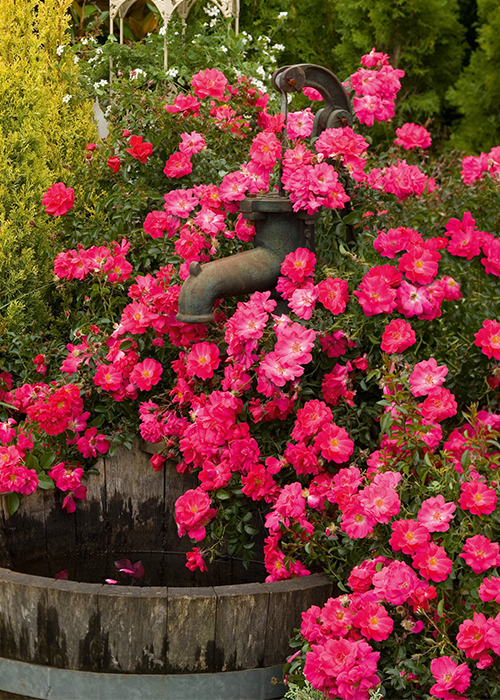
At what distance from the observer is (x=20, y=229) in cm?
268

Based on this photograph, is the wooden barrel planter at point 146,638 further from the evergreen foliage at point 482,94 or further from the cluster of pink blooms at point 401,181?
the evergreen foliage at point 482,94

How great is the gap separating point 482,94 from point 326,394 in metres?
4.26

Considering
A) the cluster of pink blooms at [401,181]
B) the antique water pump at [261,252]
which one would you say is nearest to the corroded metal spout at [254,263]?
the antique water pump at [261,252]

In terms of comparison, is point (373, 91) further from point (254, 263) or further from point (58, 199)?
point (58, 199)

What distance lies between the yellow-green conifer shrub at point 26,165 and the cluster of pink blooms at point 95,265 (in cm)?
17

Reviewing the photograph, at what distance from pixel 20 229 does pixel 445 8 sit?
13.7 feet

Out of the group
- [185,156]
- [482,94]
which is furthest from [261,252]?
[482,94]

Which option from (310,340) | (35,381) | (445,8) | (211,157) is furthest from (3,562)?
(445,8)

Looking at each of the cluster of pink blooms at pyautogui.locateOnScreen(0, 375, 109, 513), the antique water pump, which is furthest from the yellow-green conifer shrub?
the antique water pump

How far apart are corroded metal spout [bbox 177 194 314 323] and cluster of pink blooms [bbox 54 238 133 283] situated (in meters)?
0.51

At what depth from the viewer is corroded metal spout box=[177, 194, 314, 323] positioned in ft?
6.55

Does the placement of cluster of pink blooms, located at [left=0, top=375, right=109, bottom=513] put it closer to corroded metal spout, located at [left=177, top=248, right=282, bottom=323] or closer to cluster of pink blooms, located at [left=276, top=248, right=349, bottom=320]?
corroded metal spout, located at [left=177, top=248, right=282, bottom=323]

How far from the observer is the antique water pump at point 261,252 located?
200 cm

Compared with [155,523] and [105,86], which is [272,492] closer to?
[155,523]
